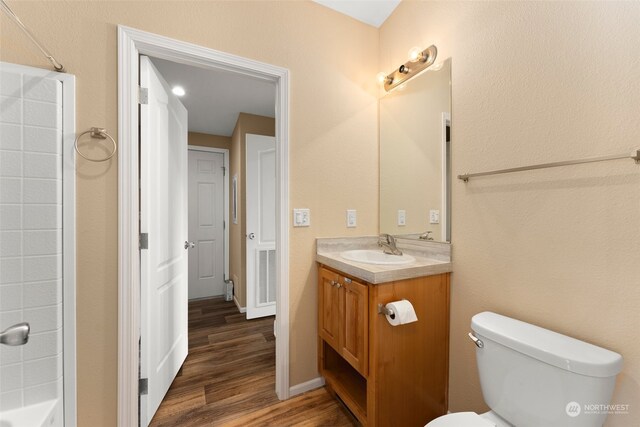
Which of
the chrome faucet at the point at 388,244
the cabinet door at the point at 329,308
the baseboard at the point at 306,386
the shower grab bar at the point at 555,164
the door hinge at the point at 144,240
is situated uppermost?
the shower grab bar at the point at 555,164

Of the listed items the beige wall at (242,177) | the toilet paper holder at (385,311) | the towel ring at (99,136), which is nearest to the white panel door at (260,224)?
the beige wall at (242,177)

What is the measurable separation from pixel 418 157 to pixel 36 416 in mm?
2270

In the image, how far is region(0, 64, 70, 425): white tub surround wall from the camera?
3.52ft

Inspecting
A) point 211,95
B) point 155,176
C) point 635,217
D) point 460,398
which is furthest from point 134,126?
point 460,398

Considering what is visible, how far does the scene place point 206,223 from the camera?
361cm

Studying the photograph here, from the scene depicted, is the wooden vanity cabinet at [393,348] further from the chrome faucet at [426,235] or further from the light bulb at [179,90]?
the light bulb at [179,90]

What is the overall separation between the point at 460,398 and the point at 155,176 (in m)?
2.11

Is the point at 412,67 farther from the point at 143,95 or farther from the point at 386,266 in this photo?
the point at 143,95

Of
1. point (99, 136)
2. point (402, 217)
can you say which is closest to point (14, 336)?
point (99, 136)

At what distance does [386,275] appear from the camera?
1.21 metres

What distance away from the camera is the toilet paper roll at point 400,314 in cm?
115

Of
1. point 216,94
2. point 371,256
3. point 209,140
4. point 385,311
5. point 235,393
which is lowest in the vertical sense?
point 235,393

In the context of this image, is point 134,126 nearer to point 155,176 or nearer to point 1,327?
point 155,176

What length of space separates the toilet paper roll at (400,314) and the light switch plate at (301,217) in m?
0.74
